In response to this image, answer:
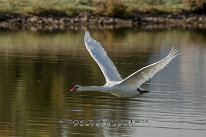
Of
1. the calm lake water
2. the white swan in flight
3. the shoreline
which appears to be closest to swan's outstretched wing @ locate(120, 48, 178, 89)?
the white swan in flight

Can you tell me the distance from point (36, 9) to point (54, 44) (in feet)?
85.7

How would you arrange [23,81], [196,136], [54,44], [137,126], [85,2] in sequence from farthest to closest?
[85,2]
[54,44]
[23,81]
[137,126]
[196,136]

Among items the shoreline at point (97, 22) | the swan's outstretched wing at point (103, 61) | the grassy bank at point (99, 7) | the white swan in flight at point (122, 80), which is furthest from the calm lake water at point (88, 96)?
the grassy bank at point (99, 7)

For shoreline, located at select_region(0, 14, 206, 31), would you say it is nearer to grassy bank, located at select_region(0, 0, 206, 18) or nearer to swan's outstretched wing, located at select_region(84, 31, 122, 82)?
grassy bank, located at select_region(0, 0, 206, 18)

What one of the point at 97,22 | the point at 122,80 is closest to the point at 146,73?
the point at 122,80

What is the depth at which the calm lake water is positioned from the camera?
54.9ft

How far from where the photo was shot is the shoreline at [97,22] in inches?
2517

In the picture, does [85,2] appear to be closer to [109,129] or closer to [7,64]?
[7,64]

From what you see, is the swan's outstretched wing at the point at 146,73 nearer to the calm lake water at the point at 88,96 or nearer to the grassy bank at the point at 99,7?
the calm lake water at the point at 88,96

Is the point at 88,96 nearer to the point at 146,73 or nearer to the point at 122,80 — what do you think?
the point at 122,80

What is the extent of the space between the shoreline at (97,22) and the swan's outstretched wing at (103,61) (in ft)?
137

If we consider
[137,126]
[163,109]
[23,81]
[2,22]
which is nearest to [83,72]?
[23,81]

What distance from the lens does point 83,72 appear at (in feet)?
93.7

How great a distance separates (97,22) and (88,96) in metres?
48.0
